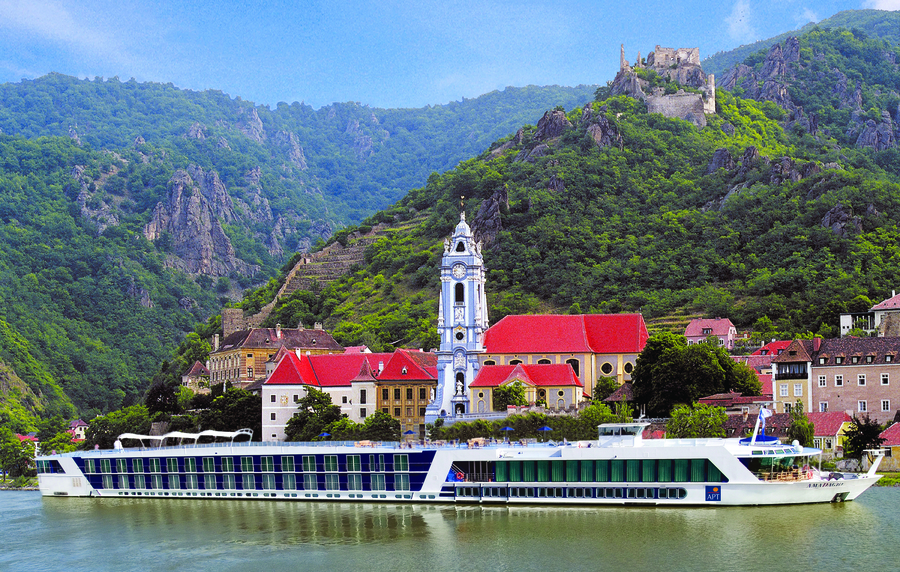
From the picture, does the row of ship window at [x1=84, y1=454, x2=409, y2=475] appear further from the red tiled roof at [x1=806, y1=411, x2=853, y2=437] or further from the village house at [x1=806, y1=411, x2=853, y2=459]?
the red tiled roof at [x1=806, y1=411, x2=853, y2=437]

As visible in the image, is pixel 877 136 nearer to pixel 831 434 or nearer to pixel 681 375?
pixel 681 375

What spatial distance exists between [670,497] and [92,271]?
148 meters

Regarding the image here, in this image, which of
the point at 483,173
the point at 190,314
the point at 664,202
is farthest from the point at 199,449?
the point at 190,314

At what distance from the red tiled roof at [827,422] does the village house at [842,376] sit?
89.9 inches

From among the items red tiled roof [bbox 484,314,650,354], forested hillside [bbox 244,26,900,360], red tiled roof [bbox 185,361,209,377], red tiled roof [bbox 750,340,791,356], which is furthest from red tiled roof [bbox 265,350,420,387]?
red tiled roof [bbox 185,361,209,377]

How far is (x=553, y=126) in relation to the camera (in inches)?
6718

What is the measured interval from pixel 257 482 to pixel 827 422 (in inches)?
1465

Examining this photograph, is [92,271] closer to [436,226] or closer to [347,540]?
[436,226]

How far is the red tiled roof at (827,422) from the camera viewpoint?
75000 mm

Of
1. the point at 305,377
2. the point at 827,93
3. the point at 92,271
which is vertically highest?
the point at 827,93

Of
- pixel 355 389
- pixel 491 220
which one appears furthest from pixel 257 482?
pixel 491 220

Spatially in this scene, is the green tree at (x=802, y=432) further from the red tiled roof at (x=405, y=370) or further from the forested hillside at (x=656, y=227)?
the forested hillside at (x=656, y=227)

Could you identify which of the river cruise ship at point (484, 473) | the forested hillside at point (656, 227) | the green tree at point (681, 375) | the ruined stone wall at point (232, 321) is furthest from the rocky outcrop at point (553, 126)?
the river cruise ship at point (484, 473)

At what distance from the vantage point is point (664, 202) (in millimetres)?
148500
